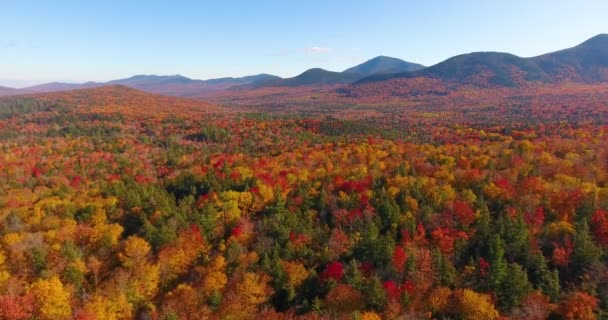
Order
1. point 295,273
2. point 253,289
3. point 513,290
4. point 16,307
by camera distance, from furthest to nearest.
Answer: point 295,273, point 253,289, point 513,290, point 16,307

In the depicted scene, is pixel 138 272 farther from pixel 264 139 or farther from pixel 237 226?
pixel 264 139

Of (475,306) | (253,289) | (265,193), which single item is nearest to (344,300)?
(253,289)

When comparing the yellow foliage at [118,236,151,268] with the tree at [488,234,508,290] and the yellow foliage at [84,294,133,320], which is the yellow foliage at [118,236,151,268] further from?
the tree at [488,234,508,290]

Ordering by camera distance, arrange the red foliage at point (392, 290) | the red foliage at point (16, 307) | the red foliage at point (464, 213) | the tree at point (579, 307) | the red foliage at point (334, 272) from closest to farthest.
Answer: the tree at point (579, 307)
the red foliage at point (16, 307)
the red foliage at point (392, 290)
the red foliage at point (334, 272)
the red foliage at point (464, 213)

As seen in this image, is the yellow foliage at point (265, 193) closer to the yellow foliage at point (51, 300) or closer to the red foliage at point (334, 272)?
the red foliage at point (334, 272)

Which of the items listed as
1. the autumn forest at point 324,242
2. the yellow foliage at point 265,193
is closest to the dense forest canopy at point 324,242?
the autumn forest at point 324,242

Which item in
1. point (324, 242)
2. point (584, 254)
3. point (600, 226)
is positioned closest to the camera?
point (584, 254)

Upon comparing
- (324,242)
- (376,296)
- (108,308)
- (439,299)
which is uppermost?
(324,242)

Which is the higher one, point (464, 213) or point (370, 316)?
point (464, 213)

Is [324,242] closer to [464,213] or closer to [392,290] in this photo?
[392,290]

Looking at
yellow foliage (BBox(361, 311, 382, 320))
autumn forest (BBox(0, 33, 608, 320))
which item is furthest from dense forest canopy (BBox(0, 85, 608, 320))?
autumn forest (BBox(0, 33, 608, 320))

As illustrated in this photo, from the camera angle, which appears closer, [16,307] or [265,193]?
[16,307]

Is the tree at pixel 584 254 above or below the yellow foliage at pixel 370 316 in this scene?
above
